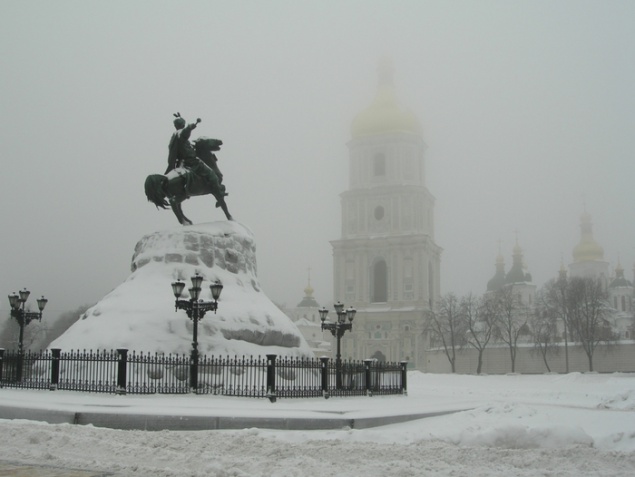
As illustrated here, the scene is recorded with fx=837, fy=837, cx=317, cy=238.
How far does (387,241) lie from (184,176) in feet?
194

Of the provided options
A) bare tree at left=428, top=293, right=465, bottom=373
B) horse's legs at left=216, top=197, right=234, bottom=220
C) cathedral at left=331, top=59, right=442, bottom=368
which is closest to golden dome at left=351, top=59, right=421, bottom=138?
cathedral at left=331, top=59, right=442, bottom=368

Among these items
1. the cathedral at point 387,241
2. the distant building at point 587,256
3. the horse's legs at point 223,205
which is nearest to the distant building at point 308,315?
the cathedral at point 387,241

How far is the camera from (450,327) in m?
68.1

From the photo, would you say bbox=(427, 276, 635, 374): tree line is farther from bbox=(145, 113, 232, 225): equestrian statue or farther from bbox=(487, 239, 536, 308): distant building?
bbox=(145, 113, 232, 225): equestrian statue

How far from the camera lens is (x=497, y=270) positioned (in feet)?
374

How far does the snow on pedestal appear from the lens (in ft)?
70.6

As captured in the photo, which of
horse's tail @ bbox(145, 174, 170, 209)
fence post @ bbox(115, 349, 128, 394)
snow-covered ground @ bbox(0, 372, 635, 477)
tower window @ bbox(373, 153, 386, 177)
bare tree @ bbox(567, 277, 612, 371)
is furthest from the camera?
tower window @ bbox(373, 153, 386, 177)

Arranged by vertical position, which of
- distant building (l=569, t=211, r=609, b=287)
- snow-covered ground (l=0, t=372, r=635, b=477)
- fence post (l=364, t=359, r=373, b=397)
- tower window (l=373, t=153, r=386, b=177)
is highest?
tower window (l=373, t=153, r=386, b=177)

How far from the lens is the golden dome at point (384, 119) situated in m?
87.6

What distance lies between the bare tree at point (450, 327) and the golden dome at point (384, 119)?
21266 mm

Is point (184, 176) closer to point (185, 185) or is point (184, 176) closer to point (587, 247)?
point (185, 185)

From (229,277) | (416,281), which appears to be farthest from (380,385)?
(416,281)

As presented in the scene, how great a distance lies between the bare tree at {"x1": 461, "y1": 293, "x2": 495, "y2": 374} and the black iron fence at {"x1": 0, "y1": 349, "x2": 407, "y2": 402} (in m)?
42.9

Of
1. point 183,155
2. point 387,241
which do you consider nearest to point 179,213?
point 183,155
